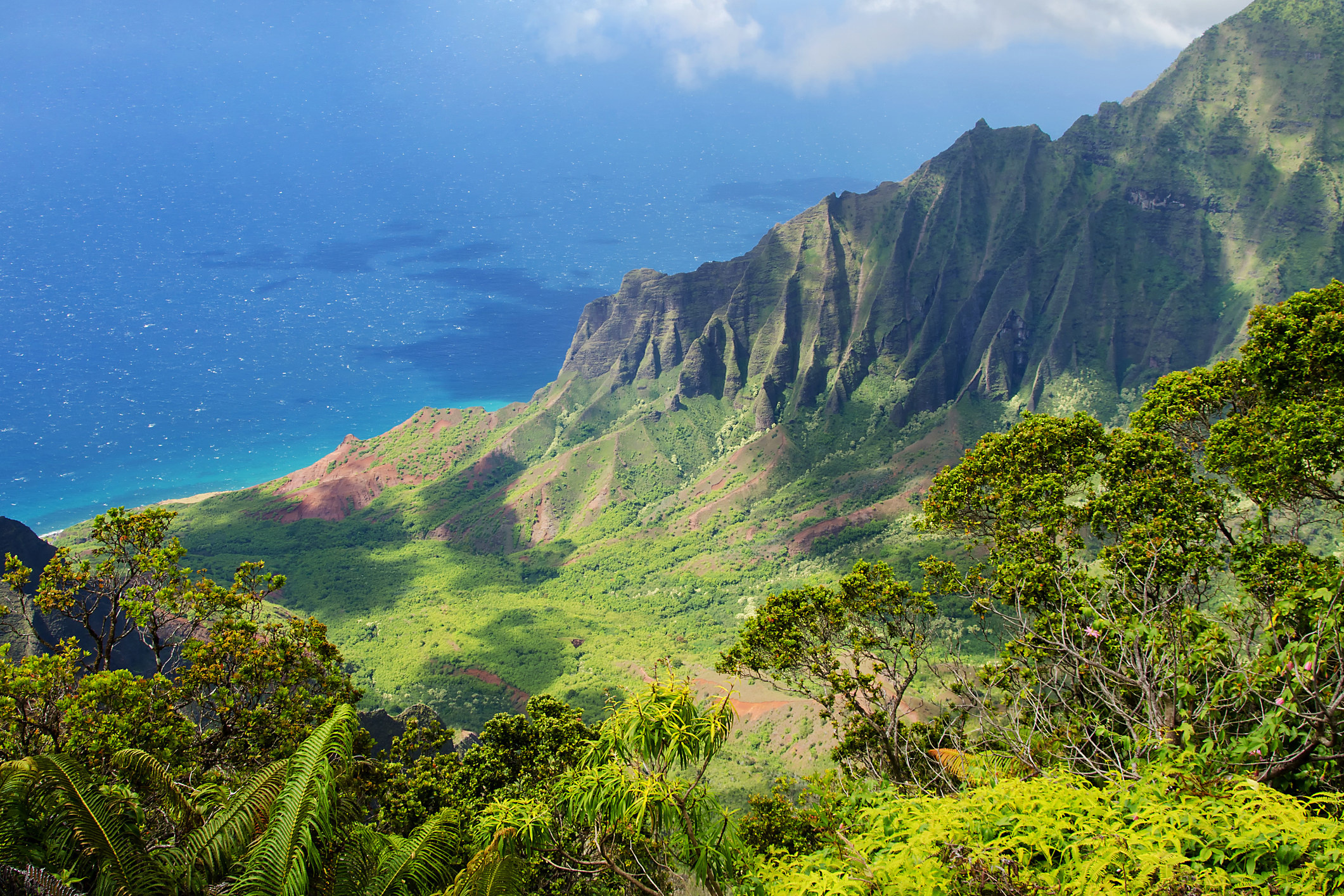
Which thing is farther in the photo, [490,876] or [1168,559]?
[1168,559]

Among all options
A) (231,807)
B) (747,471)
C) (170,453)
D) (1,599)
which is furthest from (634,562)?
(170,453)

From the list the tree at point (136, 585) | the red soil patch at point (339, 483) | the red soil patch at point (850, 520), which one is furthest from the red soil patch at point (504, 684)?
the red soil patch at point (339, 483)

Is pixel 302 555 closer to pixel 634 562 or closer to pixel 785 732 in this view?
pixel 634 562

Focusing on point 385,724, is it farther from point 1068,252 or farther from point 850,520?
point 1068,252

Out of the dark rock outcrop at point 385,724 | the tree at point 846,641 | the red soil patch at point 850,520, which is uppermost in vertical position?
the tree at point 846,641

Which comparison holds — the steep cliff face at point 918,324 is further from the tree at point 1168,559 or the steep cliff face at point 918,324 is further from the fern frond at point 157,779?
the fern frond at point 157,779

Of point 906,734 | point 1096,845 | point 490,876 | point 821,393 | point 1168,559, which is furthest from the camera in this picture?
point 821,393

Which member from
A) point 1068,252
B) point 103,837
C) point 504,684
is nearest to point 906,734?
point 103,837
